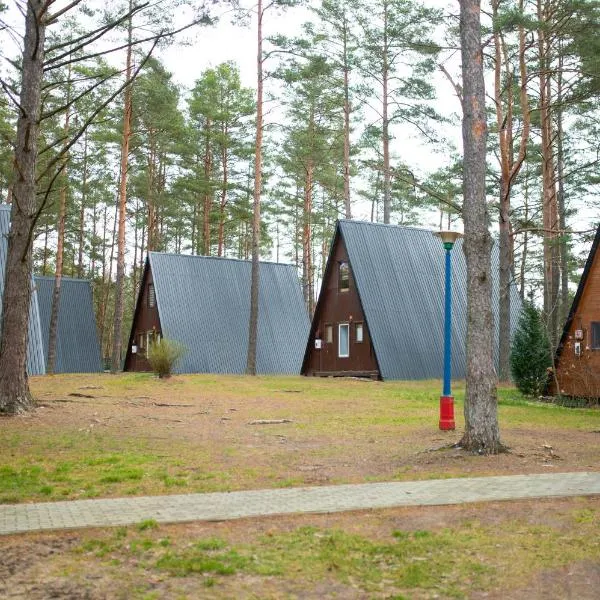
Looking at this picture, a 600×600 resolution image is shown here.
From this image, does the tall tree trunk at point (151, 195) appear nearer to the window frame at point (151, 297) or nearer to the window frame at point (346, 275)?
the window frame at point (151, 297)

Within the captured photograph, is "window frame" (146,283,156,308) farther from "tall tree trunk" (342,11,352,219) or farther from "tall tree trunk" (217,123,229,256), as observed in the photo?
"tall tree trunk" (342,11,352,219)

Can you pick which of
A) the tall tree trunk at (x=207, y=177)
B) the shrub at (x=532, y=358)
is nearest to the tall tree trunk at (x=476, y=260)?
the shrub at (x=532, y=358)

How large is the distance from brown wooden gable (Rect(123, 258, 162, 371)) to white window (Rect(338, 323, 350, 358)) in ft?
29.1

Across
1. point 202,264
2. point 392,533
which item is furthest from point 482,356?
point 202,264

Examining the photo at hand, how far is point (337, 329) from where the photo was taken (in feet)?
97.2

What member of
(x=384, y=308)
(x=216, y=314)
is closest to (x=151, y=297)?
(x=216, y=314)

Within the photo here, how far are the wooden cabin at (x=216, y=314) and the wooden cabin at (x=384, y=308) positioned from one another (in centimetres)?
330

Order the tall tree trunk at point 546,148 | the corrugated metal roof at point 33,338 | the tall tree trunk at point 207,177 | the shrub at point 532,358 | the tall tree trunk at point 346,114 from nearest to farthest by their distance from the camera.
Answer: the shrub at point 532,358 → the tall tree trunk at point 546,148 → the corrugated metal roof at point 33,338 → the tall tree trunk at point 346,114 → the tall tree trunk at point 207,177

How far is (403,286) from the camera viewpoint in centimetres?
2914

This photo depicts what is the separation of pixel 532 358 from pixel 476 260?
38.0ft

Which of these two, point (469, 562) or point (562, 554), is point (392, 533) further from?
point (562, 554)

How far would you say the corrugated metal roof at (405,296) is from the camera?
90.2 feet

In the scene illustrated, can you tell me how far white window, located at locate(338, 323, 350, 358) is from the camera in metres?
29.1

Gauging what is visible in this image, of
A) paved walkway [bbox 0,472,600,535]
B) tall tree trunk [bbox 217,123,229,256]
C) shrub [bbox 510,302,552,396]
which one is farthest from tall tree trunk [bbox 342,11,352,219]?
paved walkway [bbox 0,472,600,535]
